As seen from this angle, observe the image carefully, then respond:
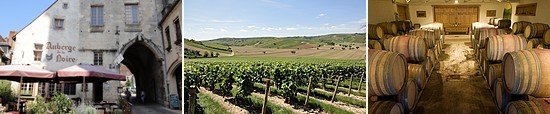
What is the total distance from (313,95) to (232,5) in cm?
84

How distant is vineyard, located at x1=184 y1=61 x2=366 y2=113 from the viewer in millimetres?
3121

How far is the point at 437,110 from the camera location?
2.63m

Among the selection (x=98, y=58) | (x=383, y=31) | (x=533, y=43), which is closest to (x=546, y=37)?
(x=533, y=43)

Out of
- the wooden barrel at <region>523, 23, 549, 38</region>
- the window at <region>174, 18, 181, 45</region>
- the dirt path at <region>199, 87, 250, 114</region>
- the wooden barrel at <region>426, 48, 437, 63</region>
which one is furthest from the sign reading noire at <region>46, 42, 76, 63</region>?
the wooden barrel at <region>523, 23, 549, 38</region>

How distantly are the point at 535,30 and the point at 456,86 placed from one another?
1.63 ft

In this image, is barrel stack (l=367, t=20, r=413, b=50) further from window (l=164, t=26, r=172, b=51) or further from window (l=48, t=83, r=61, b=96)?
window (l=48, t=83, r=61, b=96)

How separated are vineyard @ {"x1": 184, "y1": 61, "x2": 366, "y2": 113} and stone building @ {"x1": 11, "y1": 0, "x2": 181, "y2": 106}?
55 cm

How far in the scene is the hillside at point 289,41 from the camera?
3.10 metres

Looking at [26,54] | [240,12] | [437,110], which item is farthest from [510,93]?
[26,54]

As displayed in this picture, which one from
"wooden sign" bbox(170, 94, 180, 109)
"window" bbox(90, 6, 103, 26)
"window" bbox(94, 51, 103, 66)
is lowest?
"wooden sign" bbox(170, 94, 180, 109)

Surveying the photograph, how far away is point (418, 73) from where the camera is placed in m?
2.63

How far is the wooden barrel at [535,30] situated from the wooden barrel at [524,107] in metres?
0.39

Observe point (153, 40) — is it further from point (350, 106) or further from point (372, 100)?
point (372, 100)

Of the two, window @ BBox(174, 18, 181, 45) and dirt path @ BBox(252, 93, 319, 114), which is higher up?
Answer: window @ BBox(174, 18, 181, 45)
